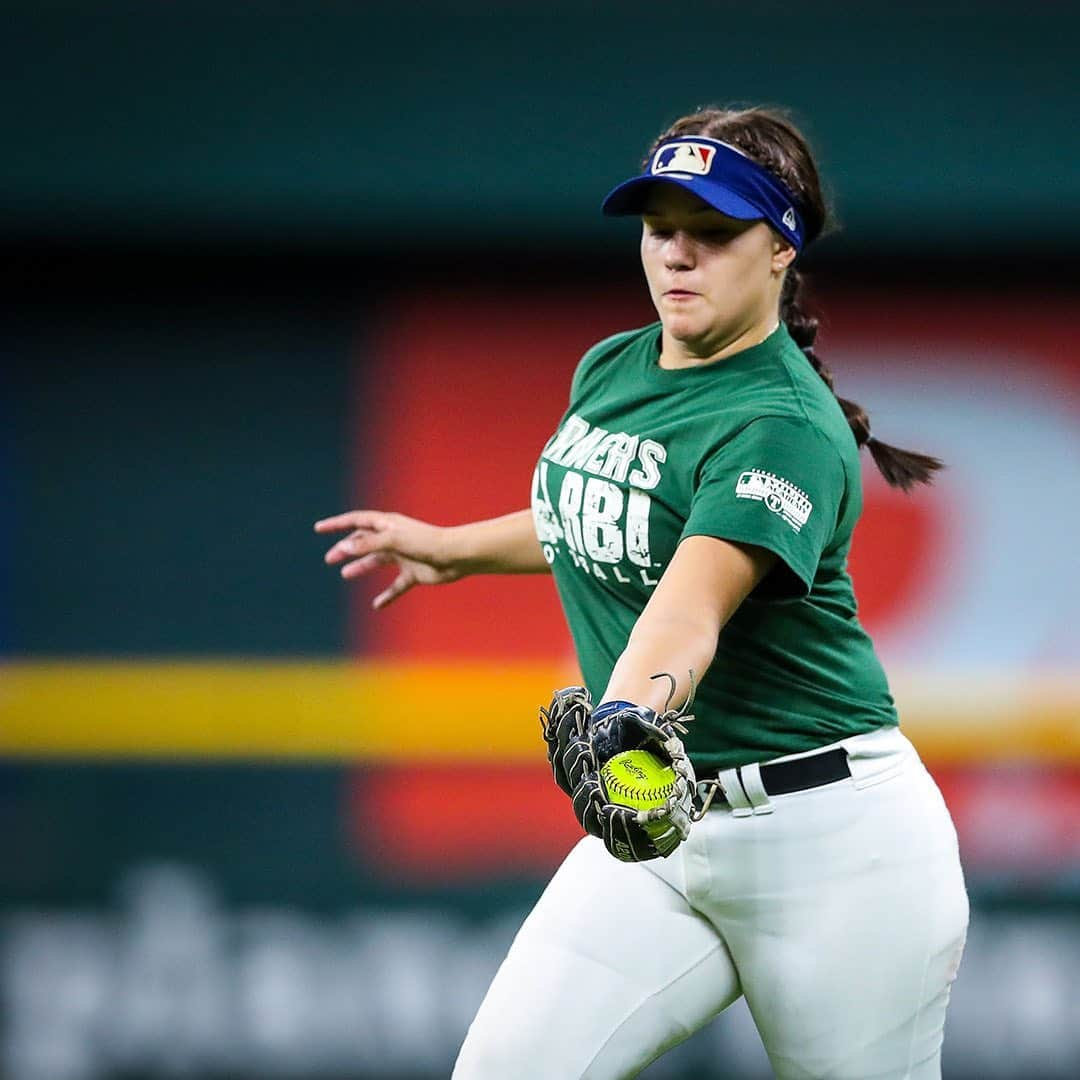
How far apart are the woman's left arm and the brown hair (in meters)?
0.41

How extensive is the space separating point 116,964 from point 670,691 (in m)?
4.00

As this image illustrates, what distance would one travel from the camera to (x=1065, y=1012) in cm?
525

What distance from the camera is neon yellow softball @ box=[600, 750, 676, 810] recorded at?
1783 millimetres

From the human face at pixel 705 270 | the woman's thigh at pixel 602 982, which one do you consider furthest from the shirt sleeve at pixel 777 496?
the woman's thigh at pixel 602 982

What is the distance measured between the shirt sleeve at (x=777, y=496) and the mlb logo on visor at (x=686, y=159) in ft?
1.14

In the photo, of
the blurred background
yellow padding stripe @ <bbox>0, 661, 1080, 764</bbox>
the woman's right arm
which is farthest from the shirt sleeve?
yellow padding stripe @ <bbox>0, 661, 1080, 764</bbox>

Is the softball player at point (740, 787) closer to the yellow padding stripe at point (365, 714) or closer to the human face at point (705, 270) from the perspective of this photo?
the human face at point (705, 270)

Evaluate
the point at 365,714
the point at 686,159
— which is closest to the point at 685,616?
the point at 686,159

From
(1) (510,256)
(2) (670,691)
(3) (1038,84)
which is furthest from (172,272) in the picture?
(2) (670,691)

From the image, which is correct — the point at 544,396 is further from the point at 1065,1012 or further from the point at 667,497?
the point at 667,497

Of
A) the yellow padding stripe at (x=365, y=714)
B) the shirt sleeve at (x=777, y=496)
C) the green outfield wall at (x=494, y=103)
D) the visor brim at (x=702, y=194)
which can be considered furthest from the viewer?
the yellow padding stripe at (x=365, y=714)

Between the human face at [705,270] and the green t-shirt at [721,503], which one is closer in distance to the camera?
the green t-shirt at [721,503]

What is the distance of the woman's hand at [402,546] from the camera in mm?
2797

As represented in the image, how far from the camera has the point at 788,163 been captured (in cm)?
227
